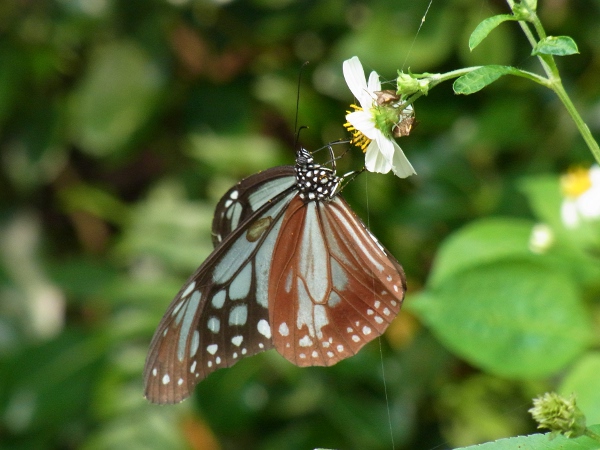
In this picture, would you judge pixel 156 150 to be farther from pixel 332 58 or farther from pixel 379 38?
pixel 379 38

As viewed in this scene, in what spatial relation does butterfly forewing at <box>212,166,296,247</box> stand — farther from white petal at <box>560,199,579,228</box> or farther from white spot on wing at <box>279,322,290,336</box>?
white petal at <box>560,199,579,228</box>

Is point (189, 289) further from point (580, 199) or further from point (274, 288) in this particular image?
point (580, 199)

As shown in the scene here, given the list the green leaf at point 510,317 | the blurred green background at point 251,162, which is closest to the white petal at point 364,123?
the green leaf at point 510,317

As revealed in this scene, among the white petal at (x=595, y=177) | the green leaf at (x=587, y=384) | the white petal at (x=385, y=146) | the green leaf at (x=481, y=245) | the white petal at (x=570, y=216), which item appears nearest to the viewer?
the white petal at (x=385, y=146)

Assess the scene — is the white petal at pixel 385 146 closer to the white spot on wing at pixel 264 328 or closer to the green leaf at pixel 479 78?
the green leaf at pixel 479 78

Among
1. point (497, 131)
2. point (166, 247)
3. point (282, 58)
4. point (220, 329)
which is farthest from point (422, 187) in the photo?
point (220, 329)

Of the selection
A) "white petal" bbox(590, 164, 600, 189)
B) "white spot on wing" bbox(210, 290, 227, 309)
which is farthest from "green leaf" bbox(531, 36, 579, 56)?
"white petal" bbox(590, 164, 600, 189)
